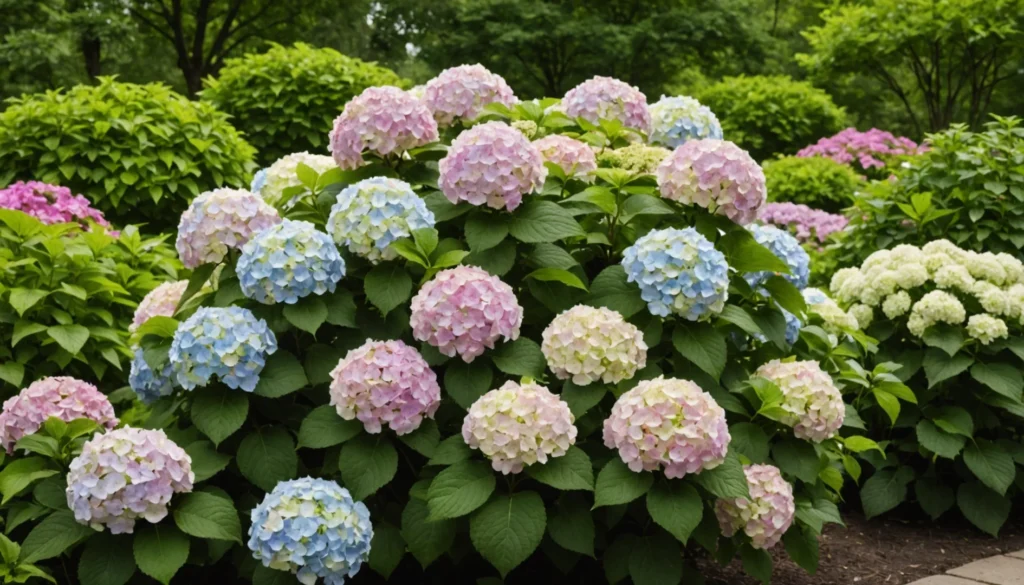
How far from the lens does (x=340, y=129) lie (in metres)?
3.12

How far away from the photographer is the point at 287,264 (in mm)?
2686

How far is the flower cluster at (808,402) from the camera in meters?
2.90

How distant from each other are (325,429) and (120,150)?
401 centimetres

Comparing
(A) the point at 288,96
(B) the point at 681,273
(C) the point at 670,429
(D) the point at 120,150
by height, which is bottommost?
(A) the point at 288,96

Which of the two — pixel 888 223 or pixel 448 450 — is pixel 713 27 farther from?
pixel 448 450

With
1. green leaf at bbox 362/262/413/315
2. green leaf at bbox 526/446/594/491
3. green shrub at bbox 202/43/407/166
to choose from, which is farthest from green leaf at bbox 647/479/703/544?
green shrub at bbox 202/43/407/166

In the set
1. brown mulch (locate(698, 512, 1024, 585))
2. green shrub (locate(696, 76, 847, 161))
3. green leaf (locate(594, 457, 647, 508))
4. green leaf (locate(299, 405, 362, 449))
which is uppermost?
green leaf (locate(594, 457, 647, 508))

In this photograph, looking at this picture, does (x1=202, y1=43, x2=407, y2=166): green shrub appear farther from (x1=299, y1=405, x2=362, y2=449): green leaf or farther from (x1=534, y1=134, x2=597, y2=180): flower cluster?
(x1=299, y1=405, x2=362, y2=449): green leaf

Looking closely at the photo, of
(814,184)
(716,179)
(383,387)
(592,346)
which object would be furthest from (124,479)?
(814,184)

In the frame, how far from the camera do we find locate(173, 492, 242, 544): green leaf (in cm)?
258

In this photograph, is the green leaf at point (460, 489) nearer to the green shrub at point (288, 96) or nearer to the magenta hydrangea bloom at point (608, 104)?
the magenta hydrangea bloom at point (608, 104)

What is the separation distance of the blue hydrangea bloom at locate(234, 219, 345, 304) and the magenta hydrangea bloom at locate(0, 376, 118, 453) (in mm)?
796

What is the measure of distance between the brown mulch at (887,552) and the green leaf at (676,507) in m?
0.93

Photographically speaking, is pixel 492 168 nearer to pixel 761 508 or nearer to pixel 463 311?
pixel 463 311
